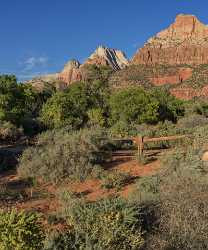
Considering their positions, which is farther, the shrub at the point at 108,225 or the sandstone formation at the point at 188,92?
the sandstone formation at the point at 188,92

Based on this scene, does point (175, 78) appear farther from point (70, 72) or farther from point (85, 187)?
point (85, 187)

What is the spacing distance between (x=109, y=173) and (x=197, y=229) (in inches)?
313

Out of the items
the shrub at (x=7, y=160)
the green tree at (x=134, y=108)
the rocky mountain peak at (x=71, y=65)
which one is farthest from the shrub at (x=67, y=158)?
the rocky mountain peak at (x=71, y=65)

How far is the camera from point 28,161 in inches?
756

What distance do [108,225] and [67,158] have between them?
9.09 metres

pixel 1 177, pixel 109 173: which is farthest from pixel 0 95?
pixel 109 173

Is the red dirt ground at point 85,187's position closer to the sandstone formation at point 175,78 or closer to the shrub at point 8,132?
the shrub at point 8,132

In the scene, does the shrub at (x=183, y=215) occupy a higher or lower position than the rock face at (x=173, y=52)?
lower

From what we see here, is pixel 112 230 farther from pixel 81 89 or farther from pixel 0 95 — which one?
pixel 81 89

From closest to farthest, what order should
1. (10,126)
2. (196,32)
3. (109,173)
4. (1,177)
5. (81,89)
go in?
(109,173), (1,177), (10,126), (81,89), (196,32)

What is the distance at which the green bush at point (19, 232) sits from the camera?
8680mm

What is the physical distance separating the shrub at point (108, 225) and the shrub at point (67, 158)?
22.8 ft

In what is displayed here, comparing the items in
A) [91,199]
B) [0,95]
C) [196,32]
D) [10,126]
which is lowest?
[91,199]

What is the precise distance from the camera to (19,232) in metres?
8.81
